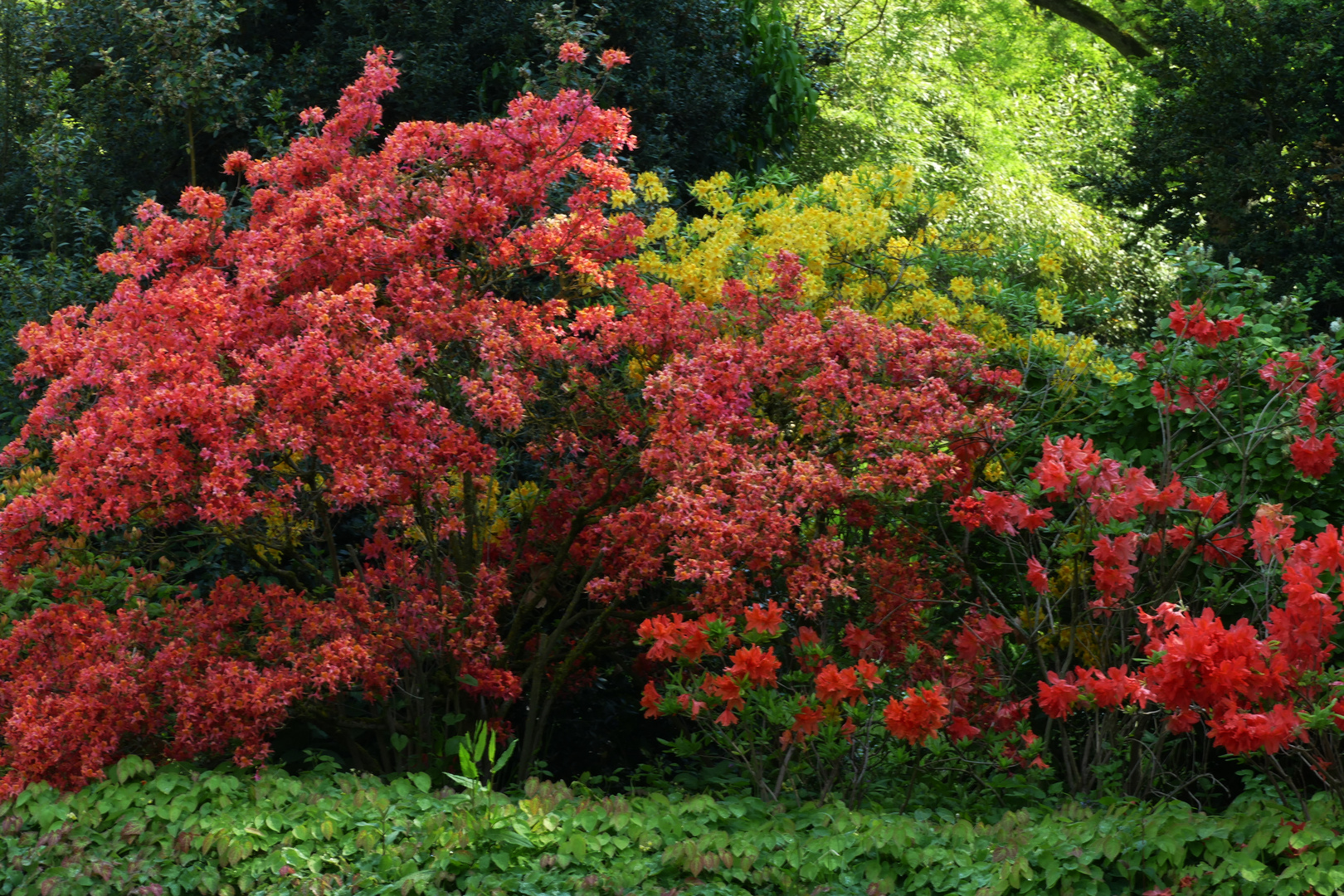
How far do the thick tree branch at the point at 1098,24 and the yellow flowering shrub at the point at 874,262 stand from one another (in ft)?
38.2

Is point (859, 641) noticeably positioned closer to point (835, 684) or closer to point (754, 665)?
point (835, 684)

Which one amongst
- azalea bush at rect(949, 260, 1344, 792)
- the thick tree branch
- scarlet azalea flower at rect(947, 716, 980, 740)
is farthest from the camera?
the thick tree branch

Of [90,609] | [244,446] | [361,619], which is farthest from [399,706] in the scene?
[244,446]

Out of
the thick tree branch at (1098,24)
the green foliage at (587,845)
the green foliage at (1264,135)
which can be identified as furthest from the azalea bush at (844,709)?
the thick tree branch at (1098,24)

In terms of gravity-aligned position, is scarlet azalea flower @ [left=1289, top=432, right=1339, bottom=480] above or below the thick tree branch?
below

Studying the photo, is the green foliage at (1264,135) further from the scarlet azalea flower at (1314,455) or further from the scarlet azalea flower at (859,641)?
the scarlet azalea flower at (859,641)

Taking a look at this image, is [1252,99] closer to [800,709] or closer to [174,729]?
[800,709]

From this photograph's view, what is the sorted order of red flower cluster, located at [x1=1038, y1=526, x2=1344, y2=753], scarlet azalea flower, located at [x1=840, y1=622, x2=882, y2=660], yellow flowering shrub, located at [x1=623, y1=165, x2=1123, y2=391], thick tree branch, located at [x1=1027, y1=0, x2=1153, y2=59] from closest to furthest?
red flower cluster, located at [x1=1038, y1=526, x2=1344, y2=753] → scarlet azalea flower, located at [x1=840, y1=622, x2=882, y2=660] → yellow flowering shrub, located at [x1=623, y1=165, x2=1123, y2=391] → thick tree branch, located at [x1=1027, y1=0, x2=1153, y2=59]

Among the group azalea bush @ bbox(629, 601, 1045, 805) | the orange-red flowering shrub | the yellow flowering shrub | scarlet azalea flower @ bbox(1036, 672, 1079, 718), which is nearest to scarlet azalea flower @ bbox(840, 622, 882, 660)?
azalea bush @ bbox(629, 601, 1045, 805)

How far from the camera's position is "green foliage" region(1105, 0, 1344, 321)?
10.5 metres

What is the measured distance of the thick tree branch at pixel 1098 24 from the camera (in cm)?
1723

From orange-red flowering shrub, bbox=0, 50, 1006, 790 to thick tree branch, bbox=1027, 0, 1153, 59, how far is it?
13.2 meters

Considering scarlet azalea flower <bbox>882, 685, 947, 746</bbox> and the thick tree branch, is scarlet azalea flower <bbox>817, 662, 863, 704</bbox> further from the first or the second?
the thick tree branch

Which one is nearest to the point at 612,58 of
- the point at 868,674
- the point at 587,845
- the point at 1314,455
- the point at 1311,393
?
the point at 868,674
